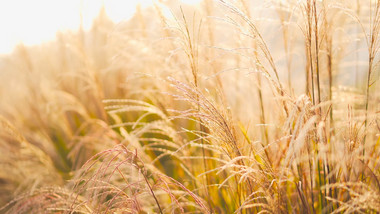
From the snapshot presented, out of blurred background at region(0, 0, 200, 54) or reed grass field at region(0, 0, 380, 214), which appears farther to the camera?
blurred background at region(0, 0, 200, 54)

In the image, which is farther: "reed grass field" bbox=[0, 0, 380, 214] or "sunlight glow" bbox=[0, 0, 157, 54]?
"sunlight glow" bbox=[0, 0, 157, 54]

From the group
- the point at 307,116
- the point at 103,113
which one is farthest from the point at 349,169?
the point at 103,113

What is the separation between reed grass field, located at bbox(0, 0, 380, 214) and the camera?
1307 millimetres

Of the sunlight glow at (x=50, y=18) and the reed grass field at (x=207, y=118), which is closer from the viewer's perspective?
the reed grass field at (x=207, y=118)

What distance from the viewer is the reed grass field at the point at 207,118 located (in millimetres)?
1307

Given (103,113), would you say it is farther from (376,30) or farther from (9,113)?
(376,30)

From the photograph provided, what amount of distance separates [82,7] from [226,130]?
109 inches

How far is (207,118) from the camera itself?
Result: 49.3 inches

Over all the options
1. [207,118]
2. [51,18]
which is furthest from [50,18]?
[207,118]

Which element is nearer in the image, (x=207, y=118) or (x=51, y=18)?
(x=207, y=118)

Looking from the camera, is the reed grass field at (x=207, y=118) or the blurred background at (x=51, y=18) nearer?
the reed grass field at (x=207, y=118)

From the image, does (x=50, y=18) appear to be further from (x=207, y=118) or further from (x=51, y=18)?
(x=207, y=118)

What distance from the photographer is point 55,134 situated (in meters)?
3.50

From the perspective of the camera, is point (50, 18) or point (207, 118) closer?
point (207, 118)
